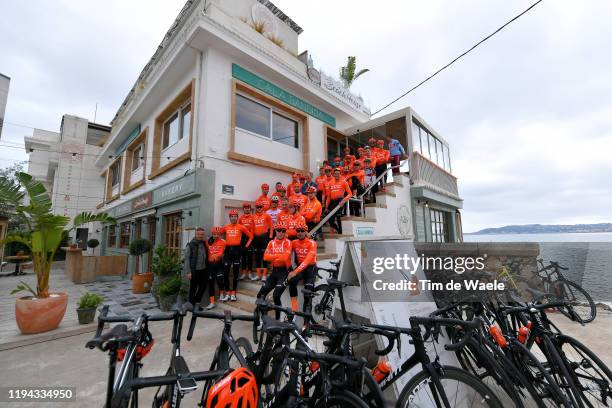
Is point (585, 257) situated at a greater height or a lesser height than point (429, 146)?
lesser

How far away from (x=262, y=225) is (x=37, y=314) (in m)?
4.28

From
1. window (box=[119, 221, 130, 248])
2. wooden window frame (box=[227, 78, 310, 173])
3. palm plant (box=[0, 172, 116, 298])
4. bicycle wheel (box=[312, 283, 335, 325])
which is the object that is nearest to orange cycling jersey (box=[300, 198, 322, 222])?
bicycle wheel (box=[312, 283, 335, 325])

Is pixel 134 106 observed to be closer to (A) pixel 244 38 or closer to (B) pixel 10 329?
(A) pixel 244 38

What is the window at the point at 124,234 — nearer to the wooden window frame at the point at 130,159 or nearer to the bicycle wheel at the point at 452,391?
the wooden window frame at the point at 130,159

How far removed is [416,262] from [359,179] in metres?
4.52

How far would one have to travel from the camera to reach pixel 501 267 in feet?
14.2

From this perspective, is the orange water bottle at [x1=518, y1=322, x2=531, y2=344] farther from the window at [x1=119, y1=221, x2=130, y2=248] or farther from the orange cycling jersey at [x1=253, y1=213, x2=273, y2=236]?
the window at [x1=119, y1=221, x2=130, y2=248]

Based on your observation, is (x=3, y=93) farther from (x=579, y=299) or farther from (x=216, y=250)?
(x=579, y=299)

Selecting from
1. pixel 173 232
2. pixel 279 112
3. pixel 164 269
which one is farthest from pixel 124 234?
pixel 279 112

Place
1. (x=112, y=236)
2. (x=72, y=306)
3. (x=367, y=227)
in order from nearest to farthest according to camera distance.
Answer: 1. (x=72, y=306)
2. (x=367, y=227)
3. (x=112, y=236)

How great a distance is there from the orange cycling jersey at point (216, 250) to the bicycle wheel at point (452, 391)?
4.81 meters

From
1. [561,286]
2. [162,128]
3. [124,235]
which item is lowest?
[561,286]

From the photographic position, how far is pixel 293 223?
18.7ft

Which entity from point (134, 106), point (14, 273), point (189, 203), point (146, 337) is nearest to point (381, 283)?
point (146, 337)
